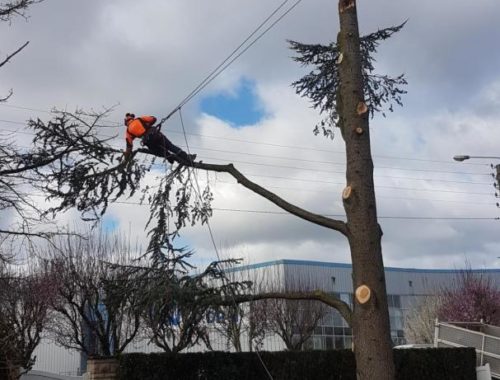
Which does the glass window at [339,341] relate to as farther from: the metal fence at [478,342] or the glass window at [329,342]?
the metal fence at [478,342]

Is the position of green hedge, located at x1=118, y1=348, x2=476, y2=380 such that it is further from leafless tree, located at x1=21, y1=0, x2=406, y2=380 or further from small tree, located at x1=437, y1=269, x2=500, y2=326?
small tree, located at x1=437, y1=269, x2=500, y2=326

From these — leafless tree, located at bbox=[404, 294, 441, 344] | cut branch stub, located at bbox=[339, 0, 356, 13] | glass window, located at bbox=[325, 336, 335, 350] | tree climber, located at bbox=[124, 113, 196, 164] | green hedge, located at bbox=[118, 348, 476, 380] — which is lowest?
green hedge, located at bbox=[118, 348, 476, 380]

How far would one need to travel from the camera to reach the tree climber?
819 cm

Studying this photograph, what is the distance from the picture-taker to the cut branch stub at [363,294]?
6.94 metres

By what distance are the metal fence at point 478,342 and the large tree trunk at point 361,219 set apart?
35.4 feet

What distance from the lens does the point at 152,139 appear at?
8320 millimetres

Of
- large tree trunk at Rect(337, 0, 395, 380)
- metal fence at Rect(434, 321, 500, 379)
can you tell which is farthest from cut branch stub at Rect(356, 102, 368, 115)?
metal fence at Rect(434, 321, 500, 379)

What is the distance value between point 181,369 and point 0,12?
268 inches

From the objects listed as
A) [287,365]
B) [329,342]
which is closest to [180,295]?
[287,365]

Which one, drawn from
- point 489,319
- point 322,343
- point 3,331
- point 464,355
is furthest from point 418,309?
point 3,331

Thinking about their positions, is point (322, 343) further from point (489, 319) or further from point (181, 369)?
point (181, 369)

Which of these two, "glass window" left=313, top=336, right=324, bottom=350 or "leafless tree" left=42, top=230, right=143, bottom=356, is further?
"glass window" left=313, top=336, right=324, bottom=350

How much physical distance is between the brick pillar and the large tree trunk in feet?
21.1

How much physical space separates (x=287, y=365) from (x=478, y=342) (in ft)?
20.7
